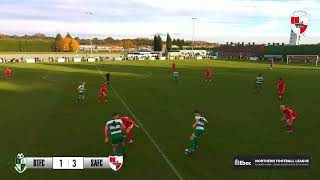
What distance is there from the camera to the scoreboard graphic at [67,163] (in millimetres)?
12617

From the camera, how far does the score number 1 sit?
12.6 m

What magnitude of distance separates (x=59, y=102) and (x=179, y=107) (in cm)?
955

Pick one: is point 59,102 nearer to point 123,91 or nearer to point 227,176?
point 123,91

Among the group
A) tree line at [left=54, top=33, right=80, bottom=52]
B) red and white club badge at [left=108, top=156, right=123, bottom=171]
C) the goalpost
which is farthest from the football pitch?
tree line at [left=54, top=33, right=80, bottom=52]

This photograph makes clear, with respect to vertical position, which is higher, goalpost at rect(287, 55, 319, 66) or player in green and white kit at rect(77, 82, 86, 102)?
goalpost at rect(287, 55, 319, 66)

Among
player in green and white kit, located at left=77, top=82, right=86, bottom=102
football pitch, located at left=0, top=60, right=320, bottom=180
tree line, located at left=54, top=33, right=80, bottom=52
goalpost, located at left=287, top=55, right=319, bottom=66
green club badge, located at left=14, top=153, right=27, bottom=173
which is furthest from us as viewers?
tree line, located at left=54, top=33, right=80, bottom=52

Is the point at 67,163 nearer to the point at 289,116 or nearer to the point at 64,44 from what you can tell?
the point at 289,116

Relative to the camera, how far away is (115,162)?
1275 cm

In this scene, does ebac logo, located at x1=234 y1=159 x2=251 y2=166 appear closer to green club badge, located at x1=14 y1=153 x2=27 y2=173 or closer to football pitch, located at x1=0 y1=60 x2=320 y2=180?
football pitch, located at x1=0 y1=60 x2=320 y2=180

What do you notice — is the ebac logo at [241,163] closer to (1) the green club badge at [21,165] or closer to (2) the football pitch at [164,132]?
(2) the football pitch at [164,132]

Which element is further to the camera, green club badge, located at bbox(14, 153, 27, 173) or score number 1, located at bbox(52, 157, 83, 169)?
score number 1, located at bbox(52, 157, 83, 169)

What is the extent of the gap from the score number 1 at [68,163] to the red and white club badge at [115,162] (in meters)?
1.09

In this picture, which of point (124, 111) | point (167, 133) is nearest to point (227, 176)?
point (167, 133)

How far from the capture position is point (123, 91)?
1316 inches
